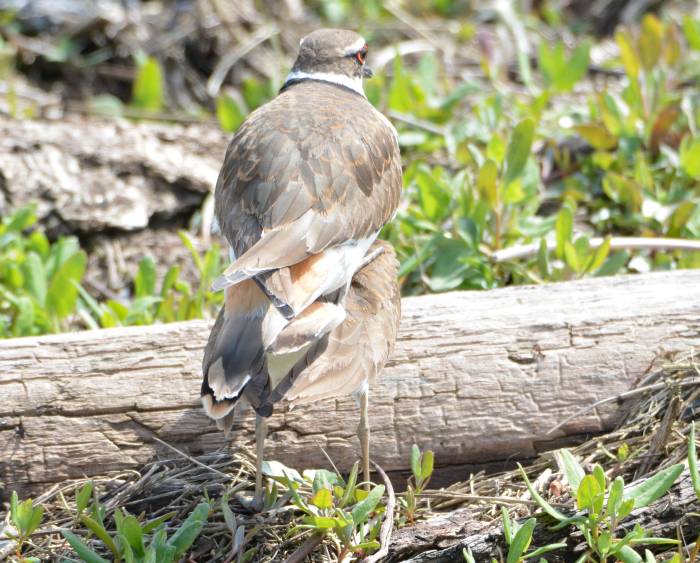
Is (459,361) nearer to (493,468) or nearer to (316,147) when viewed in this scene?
(493,468)

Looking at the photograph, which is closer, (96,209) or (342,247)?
(342,247)

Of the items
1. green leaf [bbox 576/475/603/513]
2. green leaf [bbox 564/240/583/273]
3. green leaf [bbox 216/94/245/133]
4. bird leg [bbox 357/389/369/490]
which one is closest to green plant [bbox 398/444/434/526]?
bird leg [bbox 357/389/369/490]

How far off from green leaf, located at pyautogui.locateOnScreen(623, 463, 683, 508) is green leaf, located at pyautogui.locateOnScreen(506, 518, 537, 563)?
306 mm

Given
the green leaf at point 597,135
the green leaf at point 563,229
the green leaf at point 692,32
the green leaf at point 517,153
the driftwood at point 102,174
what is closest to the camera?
the green leaf at point 563,229

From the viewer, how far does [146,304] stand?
4367mm

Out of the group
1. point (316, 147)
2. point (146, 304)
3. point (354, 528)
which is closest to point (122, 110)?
point (146, 304)

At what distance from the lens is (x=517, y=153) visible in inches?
188

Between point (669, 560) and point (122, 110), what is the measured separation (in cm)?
483

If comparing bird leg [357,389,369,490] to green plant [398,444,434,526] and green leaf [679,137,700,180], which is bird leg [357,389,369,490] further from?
green leaf [679,137,700,180]

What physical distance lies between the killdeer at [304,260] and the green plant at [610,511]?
0.76 m

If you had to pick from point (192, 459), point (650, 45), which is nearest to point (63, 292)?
point (192, 459)

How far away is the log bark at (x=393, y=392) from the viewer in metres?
3.43

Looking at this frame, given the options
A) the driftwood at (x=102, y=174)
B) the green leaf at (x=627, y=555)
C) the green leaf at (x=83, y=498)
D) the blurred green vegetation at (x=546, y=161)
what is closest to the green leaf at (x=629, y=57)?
the blurred green vegetation at (x=546, y=161)

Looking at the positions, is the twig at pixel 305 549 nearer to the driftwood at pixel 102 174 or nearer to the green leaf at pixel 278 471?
the green leaf at pixel 278 471
